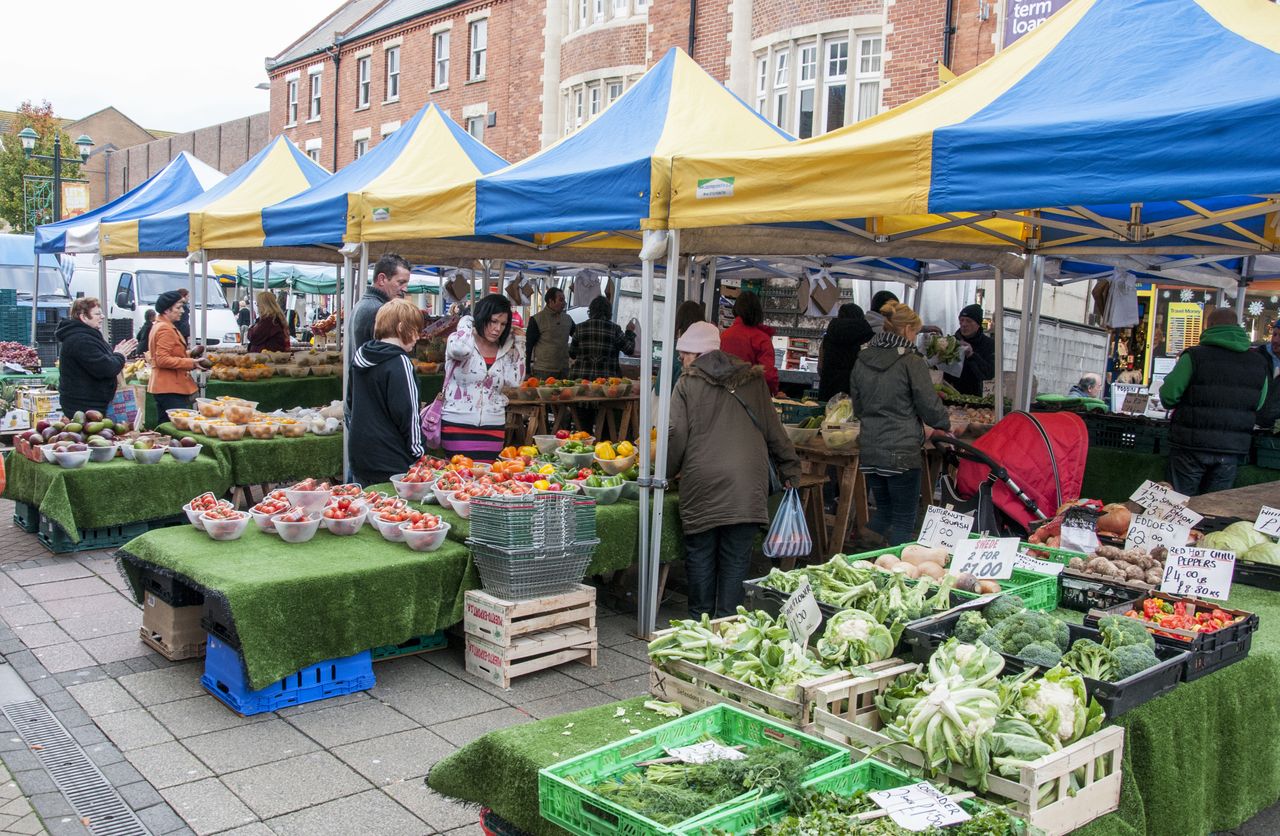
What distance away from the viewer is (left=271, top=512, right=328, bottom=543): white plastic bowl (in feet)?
17.2

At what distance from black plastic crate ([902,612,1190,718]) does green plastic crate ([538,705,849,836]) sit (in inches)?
27.8

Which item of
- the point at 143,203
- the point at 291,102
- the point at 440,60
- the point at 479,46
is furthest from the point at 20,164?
the point at 143,203

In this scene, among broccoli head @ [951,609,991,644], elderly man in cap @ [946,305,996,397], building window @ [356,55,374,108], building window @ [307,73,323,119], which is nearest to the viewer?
broccoli head @ [951,609,991,644]

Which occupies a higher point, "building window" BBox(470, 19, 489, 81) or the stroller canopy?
"building window" BBox(470, 19, 489, 81)

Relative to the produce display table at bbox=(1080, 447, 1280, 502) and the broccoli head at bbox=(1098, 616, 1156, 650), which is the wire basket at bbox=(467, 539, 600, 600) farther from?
the produce display table at bbox=(1080, 447, 1280, 502)

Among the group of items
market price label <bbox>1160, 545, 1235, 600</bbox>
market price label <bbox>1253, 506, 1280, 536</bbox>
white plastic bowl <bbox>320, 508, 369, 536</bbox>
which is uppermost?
market price label <bbox>1253, 506, 1280, 536</bbox>

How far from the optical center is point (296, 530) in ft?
17.3

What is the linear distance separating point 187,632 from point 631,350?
13.2 meters

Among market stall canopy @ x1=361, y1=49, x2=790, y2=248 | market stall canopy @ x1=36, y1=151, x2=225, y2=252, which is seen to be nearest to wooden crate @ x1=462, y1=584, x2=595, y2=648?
market stall canopy @ x1=361, y1=49, x2=790, y2=248

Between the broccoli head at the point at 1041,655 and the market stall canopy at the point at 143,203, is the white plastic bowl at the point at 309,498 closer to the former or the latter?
the broccoli head at the point at 1041,655

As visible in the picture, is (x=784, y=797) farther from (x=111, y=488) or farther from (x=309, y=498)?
(x=111, y=488)

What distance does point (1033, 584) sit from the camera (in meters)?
4.04

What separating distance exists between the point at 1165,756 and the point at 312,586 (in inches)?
137

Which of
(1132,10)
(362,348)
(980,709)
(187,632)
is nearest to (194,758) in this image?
(187,632)
